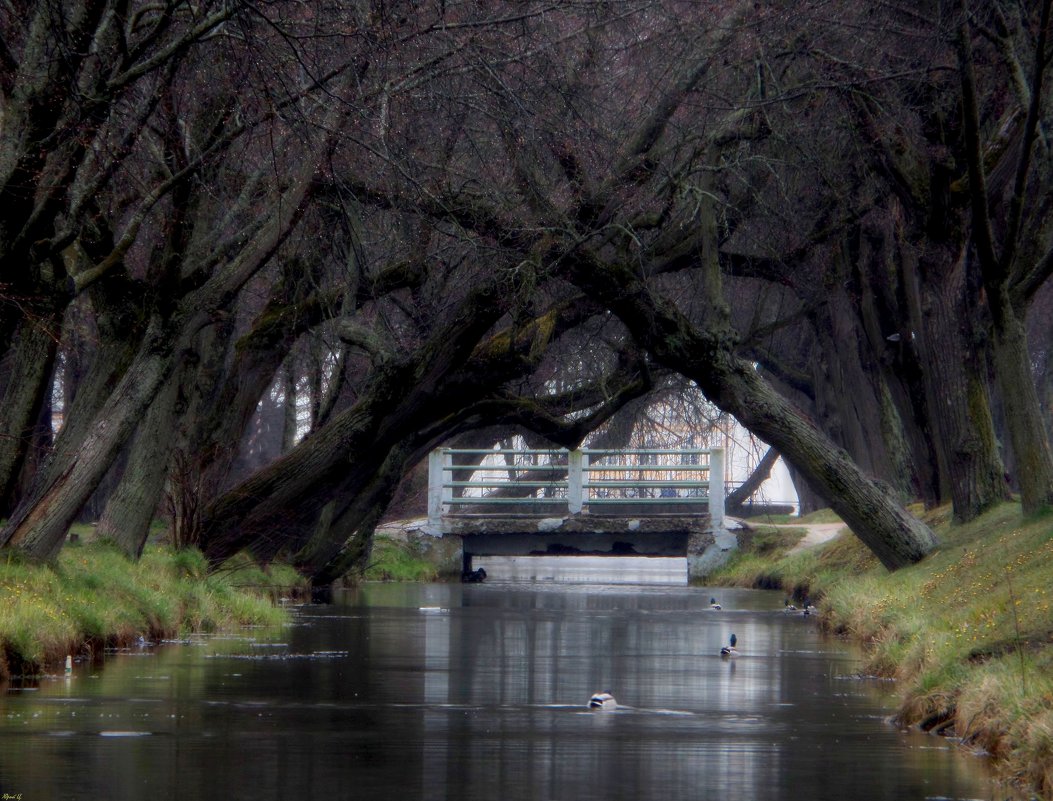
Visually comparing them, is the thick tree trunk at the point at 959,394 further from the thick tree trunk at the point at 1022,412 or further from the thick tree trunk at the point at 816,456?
the thick tree trunk at the point at 1022,412

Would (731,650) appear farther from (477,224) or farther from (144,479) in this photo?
(144,479)

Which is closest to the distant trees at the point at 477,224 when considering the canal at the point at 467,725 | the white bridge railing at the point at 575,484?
the canal at the point at 467,725

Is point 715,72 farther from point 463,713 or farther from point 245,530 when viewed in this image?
point 463,713

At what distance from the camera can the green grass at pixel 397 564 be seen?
33.1 m

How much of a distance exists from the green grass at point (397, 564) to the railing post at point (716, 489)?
635cm

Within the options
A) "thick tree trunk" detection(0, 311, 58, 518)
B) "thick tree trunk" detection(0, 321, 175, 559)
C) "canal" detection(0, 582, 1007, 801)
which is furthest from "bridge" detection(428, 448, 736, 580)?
"thick tree trunk" detection(0, 311, 58, 518)

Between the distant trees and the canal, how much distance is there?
3.08 meters

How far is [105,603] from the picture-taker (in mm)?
13531

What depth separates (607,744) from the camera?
8.45 m

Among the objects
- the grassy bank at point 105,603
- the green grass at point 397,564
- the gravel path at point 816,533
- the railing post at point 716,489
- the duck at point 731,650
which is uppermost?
the railing post at point 716,489

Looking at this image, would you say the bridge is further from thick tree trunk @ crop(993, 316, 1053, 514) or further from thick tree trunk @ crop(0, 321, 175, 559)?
thick tree trunk @ crop(0, 321, 175, 559)

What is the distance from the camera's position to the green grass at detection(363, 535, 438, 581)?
33094mm

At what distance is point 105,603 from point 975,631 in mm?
7407

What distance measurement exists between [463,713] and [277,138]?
7684 millimetres
